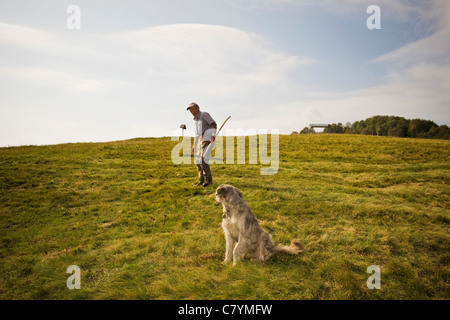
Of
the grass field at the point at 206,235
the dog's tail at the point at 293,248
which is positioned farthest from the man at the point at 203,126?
the dog's tail at the point at 293,248

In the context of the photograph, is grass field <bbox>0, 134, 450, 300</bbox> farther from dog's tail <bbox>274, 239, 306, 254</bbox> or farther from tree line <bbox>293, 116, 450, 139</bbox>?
tree line <bbox>293, 116, 450, 139</bbox>

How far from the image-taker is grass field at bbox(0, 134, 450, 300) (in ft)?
16.7

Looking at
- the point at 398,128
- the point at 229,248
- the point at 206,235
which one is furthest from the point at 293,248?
the point at 398,128

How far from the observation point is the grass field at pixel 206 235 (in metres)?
5.09

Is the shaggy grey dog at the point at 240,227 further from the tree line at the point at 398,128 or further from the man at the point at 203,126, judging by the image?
the tree line at the point at 398,128

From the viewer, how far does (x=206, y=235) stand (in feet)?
26.9

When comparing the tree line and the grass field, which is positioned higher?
the tree line

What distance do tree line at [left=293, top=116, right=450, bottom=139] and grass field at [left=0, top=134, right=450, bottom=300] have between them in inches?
2584

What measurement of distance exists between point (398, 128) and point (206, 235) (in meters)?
116

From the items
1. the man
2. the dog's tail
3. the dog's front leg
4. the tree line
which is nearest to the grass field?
the dog's tail

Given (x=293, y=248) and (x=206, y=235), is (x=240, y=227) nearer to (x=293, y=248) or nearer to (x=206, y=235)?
(x=293, y=248)

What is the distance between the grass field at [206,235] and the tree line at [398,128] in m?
65.6
